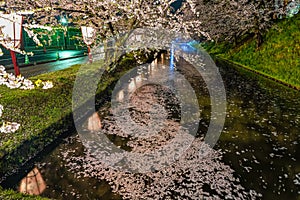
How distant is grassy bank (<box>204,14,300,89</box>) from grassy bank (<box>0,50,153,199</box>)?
16.8m

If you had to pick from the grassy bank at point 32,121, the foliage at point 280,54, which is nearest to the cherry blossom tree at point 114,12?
the grassy bank at point 32,121

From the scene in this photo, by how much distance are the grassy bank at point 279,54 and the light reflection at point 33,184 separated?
60.4 feet

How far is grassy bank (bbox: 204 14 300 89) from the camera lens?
1975 cm

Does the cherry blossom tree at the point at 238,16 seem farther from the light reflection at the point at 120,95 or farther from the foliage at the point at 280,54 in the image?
the light reflection at the point at 120,95

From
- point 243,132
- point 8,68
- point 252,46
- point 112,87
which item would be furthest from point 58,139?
point 252,46

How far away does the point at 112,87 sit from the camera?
17812 mm

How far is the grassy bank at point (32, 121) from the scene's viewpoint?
23.8 ft

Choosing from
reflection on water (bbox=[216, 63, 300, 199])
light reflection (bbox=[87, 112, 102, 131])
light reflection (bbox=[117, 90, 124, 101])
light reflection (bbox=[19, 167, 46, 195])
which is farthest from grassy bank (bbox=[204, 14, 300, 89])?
light reflection (bbox=[19, 167, 46, 195])

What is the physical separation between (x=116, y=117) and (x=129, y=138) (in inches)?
101

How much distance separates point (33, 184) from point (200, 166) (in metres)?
4.97

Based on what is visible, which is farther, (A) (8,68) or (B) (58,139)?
(A) (8,68)

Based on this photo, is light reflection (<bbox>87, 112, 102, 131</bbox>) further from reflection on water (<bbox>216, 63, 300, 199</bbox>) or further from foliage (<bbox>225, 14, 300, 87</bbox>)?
foliage (<bbox>225, 14, 300, 87</bbox>)

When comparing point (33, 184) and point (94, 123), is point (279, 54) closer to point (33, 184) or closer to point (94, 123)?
point (94, 123)

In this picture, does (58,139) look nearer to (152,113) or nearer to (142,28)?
(152,113)
